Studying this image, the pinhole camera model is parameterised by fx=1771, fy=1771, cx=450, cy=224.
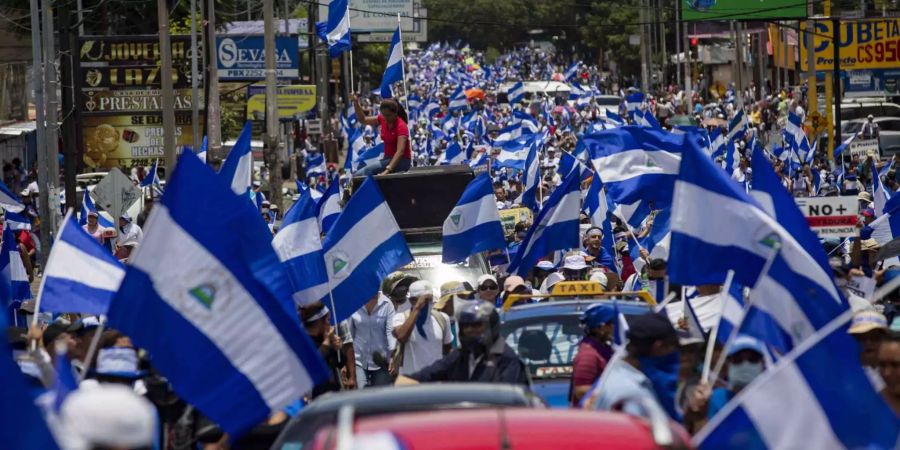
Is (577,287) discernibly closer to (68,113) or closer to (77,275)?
(77,275)

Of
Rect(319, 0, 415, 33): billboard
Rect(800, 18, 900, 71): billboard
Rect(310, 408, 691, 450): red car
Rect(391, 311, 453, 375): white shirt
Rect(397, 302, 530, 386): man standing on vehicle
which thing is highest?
Rect(319, 0, 415, 33): billboard

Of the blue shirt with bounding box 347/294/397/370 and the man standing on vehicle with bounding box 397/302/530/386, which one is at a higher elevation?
the man standing on vehicle with bounding box 397/302/530/386

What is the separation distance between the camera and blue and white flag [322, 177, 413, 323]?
11695mm

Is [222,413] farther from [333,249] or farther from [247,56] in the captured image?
[247,56]

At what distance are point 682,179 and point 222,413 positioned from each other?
2537mm

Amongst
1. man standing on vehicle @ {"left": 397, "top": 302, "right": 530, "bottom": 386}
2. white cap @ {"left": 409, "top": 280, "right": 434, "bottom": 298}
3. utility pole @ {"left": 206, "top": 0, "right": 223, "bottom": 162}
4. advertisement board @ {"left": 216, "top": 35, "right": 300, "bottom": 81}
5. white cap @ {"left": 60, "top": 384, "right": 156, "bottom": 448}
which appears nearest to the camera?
white cap @ {"left": 60, "top": 384, "right": 156, "bottom": 448}

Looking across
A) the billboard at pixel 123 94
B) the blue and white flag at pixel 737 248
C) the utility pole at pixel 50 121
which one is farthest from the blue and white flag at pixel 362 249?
the billboard at pixel 123 94

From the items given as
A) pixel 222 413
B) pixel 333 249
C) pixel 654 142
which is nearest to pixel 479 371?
pixel 222 413

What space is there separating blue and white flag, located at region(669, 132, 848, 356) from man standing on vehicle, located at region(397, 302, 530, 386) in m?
1.17

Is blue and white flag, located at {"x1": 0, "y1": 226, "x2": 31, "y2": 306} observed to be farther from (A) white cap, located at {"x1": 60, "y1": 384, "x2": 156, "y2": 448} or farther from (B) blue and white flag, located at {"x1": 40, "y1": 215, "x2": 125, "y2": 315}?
(A) white cap, located at {"x1": 60, "y1": 384, "x2": 156, "y2": 448}

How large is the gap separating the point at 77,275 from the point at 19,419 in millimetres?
4159

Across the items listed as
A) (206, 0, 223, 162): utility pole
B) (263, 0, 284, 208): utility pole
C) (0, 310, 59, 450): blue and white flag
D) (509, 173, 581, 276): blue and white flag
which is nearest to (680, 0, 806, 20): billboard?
(206, 0, 223, 162): utility pole

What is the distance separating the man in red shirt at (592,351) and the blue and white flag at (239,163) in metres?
4.85

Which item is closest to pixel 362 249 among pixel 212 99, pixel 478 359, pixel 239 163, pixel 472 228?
pixel 239 163
